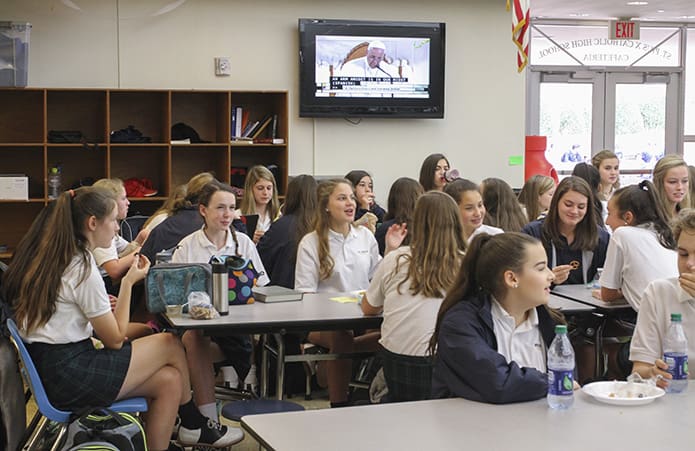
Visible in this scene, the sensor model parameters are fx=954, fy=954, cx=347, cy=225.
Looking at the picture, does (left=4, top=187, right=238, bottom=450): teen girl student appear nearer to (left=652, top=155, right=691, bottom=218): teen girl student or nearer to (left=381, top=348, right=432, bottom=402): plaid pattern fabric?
(left=381, top=348, right=432, bottom=402): plaid pattern fabric

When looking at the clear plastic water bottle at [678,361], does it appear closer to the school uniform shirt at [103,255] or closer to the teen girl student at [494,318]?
the teen girl student at [494,318]

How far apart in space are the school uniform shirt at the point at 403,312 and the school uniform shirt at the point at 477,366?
95 cm

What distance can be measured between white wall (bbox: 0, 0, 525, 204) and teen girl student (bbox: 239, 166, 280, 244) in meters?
1.72

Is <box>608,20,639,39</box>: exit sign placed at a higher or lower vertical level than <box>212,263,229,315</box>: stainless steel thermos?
higher

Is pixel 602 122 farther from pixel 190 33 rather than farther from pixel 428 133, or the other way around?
pixel 190 33

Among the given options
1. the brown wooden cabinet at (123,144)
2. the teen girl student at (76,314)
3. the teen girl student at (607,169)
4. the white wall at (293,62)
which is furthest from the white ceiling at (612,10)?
the teen girl student at (76,314)

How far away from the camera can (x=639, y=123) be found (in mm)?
12906

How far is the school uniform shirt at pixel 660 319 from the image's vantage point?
320 cm

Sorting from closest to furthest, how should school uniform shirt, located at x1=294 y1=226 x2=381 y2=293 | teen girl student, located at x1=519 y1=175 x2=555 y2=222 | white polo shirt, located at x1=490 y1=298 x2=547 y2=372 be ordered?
white polo shirt, located at x1=490 y1=298 x2=547 y2=372
school uniform shirt, located at x1=294 y1=226 x2=381 y2=293
teen girl student, located at x1=519 y1=175 x2=555 y2=222

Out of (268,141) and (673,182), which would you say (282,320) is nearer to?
(673,182)

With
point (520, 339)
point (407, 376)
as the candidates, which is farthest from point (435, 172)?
point (520, 339)

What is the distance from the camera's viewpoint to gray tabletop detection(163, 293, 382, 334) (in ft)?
13.8

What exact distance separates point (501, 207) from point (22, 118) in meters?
4.61

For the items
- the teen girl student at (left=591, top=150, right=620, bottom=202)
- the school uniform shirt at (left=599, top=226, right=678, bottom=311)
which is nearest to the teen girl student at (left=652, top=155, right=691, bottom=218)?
the school uniform shirt at (left=599, top=226, right=678, bottom=311)
